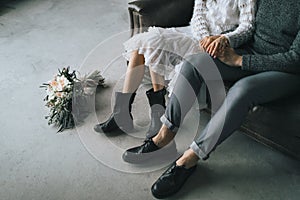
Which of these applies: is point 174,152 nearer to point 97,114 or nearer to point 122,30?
A: point 97,114

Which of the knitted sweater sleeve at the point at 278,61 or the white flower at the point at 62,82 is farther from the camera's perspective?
the white flower at the point at 62,82

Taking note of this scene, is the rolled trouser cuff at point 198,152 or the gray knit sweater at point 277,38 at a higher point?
the gray knit sweater at point 277,38

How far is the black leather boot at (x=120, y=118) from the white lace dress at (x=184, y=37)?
217mm

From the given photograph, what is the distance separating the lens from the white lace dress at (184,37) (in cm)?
162

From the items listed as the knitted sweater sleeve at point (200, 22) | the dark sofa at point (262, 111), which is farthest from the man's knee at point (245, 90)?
the knitted sweater sleeve at point (200, 22)

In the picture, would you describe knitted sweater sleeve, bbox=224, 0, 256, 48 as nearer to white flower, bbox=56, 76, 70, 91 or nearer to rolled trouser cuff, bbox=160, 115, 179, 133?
rolled trouser cuff, bbox=160, 115, 179, 133

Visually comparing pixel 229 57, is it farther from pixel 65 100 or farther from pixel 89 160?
pixel 65 100

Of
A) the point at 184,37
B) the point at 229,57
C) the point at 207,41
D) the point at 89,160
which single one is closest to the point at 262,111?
the point at 229,57

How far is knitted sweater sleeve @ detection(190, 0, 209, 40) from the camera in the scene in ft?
5.38

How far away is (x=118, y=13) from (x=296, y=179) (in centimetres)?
230

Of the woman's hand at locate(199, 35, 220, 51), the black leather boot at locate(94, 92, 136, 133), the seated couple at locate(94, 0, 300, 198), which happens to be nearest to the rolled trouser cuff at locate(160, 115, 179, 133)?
the seated couple at locate(94, 0, 300, 198)

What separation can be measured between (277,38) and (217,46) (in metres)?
0.26

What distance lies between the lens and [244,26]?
157 centimetres

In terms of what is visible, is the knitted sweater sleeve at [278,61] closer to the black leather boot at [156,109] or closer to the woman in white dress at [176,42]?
the woman in white dress at [176,42]
